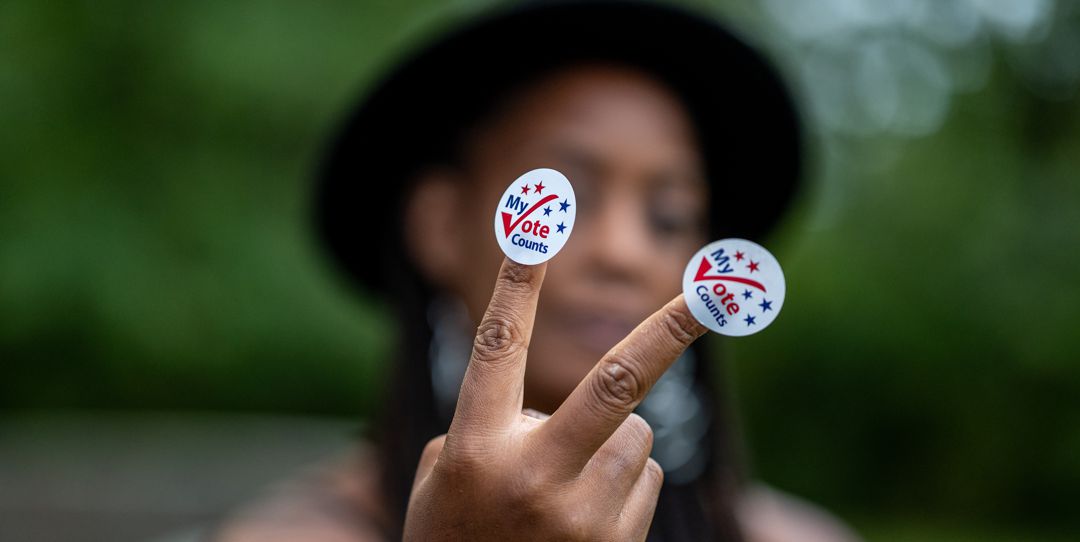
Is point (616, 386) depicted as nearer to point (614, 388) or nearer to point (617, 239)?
point (614, 388)

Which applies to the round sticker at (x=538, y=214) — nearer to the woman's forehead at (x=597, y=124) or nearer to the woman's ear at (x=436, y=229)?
the woman's forehead at (x=597, y=124)

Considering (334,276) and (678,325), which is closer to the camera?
(678,325)

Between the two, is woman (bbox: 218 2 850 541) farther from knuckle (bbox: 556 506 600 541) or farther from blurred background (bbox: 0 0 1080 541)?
blurred background (bbox: 0 0 1080 541)

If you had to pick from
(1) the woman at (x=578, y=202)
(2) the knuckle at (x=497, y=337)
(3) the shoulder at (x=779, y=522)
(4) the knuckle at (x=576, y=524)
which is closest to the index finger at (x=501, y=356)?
(2) the knuckle at (x=497, y=337)

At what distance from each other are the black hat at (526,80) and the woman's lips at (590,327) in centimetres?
51

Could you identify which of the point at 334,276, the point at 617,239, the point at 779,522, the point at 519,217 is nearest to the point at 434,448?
the point at 519,217

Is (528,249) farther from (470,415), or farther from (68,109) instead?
(68,109)

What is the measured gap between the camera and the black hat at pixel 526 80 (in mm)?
1869

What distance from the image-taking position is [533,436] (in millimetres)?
888

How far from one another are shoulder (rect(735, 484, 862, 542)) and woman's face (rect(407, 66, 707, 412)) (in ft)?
2.61

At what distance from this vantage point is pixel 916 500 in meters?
5.83

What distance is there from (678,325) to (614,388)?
87mm

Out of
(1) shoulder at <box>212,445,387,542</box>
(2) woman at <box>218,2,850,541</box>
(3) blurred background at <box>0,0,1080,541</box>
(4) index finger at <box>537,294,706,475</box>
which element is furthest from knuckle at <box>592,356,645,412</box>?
(3) blurred background at <box>0,0,1080,541</box>

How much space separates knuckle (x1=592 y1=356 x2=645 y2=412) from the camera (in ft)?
2.85
